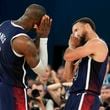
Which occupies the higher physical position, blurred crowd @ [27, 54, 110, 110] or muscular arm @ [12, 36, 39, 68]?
muscular arm @ [12, 36, 39, 68]

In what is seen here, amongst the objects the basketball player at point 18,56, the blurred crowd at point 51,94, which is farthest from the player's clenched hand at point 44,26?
the blurred crowd at point 51,94

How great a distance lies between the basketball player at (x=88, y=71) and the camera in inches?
177

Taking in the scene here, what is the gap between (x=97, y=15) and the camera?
9836mm

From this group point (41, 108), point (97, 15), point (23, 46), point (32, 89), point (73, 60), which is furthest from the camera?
point (97, 15)

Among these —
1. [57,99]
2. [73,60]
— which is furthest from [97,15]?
[73,60]

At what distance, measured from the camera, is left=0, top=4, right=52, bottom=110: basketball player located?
432 cm

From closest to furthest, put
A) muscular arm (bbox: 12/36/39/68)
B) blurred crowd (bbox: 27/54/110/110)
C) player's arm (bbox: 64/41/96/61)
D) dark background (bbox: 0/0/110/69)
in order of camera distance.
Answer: muscular arm (bbox: 12/36/39/68) < player's arm (bbox: 64/41/96/61) < blurred crowd (bbox: 27/54/110/110) < dark background (bbox: 0/0/110/69)

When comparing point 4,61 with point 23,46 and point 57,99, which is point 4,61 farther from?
point 57,99

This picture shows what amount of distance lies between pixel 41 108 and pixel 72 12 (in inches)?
174

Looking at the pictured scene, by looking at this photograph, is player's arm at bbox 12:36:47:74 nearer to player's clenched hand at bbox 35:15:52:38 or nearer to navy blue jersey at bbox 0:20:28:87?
navy blue jersey at bbox 0:20:28:87

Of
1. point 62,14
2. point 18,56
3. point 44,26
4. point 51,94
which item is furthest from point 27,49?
point 62,14

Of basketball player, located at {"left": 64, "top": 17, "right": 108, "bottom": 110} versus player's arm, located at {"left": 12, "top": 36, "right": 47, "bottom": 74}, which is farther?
basketball player, located at {"left": 64, "top": 17, "right": 108, "bottom": 110}

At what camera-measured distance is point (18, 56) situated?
4363mm

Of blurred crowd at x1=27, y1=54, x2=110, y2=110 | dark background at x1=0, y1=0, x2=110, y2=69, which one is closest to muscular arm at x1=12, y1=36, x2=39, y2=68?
blurred crowd at x1=27, y1=54, x2=110, y2=110
